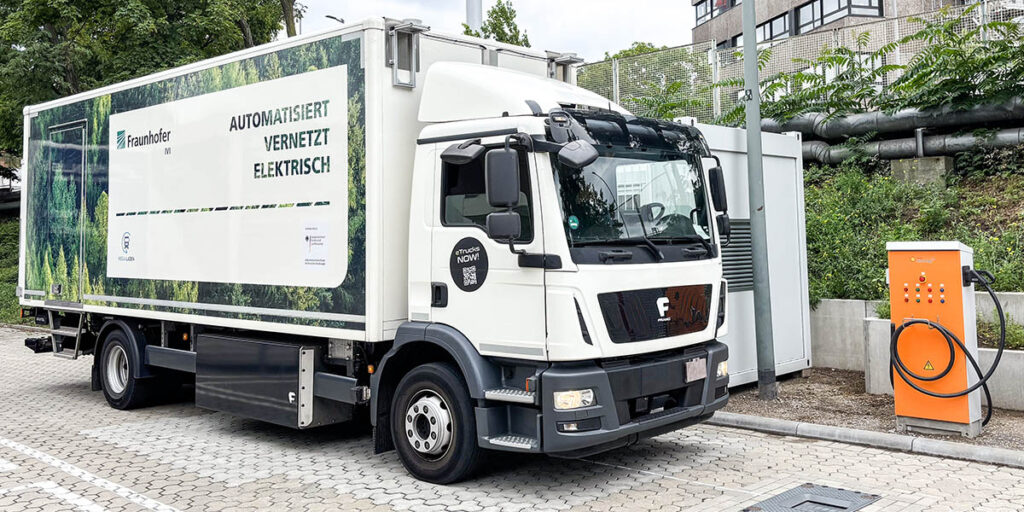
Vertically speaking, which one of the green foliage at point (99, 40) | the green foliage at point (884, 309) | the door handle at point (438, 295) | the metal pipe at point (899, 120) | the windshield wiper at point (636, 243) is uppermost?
the green foliage at point (99, 40)

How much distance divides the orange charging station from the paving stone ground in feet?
1.85

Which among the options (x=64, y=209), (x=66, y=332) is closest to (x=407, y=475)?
(x=66, y=332)

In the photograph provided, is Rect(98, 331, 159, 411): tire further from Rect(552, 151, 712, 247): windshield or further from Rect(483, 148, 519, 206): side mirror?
Rect(552, 151, 712, 247): windshield

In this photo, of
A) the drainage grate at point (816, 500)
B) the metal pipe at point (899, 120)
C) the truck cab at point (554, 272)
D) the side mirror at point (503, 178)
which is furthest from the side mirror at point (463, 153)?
the metal pipe at point (899, 120)

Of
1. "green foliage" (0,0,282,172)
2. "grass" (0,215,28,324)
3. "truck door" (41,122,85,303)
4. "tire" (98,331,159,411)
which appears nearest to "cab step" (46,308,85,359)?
"truck door" (41,122,85,303)

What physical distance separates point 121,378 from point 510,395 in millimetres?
6009

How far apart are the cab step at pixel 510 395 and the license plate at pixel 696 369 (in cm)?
133

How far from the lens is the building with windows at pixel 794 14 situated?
31.6 meters

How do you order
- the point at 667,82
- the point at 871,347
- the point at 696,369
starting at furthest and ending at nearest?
the point at 667,82, the point at 871,347, the point at 696,369

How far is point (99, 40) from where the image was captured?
71.0ft

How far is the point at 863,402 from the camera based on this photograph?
8703 mm

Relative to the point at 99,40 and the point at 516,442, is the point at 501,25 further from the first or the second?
the point at 516,442

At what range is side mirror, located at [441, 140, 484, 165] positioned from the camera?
6.04m

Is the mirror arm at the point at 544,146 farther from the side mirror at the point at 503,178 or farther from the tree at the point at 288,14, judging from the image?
the tree at the point at 288,14
